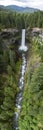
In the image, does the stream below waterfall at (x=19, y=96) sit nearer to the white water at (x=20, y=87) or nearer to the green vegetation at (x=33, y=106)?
the white water at (x=20, y=87)

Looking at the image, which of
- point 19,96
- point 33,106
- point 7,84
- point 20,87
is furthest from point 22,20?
point 33,106

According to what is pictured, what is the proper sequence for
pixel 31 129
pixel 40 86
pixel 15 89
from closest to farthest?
pixel 31 129 → pixel 40 86 → pixel 15 89

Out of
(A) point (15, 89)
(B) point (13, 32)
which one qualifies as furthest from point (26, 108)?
(B) point (13, 32)

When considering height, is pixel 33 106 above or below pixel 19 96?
above

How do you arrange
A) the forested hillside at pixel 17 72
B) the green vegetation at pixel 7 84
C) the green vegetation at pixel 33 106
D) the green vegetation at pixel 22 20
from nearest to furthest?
the green vegetation at pixel 33 106
the forested hillside at pixel 17 72
the green vegetation at pixel 7 84
the green vegetation at pixel 22 20

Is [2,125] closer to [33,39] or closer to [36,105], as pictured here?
[36,105]

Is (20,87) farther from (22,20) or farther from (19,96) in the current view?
(22,20)

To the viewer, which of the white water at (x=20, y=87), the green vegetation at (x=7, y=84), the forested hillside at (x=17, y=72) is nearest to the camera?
the forested hillside at (x=17, y=72)

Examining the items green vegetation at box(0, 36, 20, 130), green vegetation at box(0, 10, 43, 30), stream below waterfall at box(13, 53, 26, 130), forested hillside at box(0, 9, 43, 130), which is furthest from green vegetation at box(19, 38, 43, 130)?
green vegetation at box(0, 10, 43, 30)

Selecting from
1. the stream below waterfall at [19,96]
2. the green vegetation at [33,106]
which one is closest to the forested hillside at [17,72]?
the green vegetation at [33,106]

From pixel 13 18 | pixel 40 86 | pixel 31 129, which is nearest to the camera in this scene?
pixel 31 129

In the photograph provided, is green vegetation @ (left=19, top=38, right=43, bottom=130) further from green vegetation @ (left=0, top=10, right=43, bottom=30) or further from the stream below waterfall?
green vegetation @ (left=0, top=10, right=43, bottom=30)
